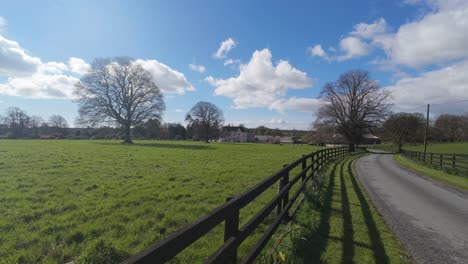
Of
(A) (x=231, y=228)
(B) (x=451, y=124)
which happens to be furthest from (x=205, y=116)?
(B) (x=451, y=124)

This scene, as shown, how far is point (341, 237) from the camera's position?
439 cm

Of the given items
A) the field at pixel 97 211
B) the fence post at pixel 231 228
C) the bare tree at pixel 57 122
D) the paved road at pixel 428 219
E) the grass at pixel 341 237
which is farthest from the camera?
the bare tree at pixel 57 122

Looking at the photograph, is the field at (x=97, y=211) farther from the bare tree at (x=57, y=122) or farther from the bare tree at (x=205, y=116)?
the bare tree at (x=57, y=122)

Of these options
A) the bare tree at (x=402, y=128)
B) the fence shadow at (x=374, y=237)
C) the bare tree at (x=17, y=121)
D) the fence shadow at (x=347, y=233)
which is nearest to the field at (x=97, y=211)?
the fence shadow at (x=347, y=233)

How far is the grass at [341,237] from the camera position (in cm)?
365

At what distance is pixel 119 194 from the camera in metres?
7.44

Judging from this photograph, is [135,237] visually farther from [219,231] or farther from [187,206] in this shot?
[187,206]

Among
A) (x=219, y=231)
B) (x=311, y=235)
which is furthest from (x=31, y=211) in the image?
(x=311, y=235)

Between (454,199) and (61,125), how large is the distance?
5109 inches

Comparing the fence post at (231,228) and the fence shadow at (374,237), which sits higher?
the fence post at (231,228)

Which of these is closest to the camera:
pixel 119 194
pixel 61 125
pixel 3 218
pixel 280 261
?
pixel 280 261

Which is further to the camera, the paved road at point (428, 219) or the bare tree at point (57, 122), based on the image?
the bare tree at point (57, 122)

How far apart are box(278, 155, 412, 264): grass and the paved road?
1.05 feet

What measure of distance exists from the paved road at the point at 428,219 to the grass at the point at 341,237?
0.32 m
